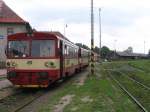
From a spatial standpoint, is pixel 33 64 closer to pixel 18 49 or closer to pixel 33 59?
pixel 33 59

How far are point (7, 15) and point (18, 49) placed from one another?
46958mm

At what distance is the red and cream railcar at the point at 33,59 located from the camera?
73.0ft

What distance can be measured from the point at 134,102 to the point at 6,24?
50.8m

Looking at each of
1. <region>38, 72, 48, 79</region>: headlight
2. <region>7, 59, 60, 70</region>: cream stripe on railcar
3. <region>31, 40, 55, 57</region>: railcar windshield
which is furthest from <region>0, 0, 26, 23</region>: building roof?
<region>38, 72, 48, 79</region>: headlight

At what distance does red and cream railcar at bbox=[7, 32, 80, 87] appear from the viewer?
2225cm

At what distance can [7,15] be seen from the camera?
6894 cm

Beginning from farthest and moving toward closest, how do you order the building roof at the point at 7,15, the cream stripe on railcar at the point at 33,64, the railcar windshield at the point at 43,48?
the building roof at the point at 7,15 → the railcar windshield at the point at 43,48 → the cream stripe on railcar at the point at 33,64

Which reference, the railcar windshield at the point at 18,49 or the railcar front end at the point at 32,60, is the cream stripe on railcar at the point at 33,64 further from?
the railcar windshield at the point at 18,49

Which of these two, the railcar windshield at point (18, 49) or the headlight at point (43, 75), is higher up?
the railcar windshield at point (18, 49)

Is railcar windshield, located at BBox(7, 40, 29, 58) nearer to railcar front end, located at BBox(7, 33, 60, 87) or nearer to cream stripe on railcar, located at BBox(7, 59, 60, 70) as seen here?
railcar front end, located at BBox(7, 33, 60, 87)

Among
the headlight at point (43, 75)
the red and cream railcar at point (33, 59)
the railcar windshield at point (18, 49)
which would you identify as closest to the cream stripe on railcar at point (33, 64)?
the red and cream railcar at point (33, 59)

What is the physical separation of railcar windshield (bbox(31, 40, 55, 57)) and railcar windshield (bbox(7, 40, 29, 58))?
34 centimetres

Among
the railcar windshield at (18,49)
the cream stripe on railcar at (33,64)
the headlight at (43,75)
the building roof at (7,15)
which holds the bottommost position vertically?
the headlight at (43,75)

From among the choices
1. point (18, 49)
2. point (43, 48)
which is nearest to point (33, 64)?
point (43, 48)
